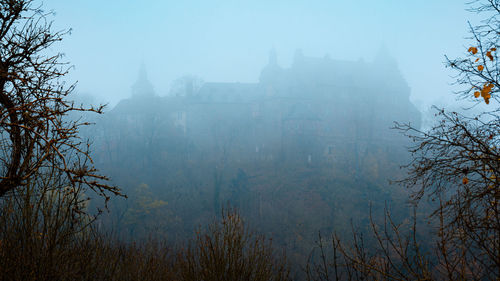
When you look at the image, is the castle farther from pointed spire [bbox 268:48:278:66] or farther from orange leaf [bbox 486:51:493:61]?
orange leaf [bbox 486:51:493:61]

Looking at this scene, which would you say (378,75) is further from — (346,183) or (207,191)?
(207,191)

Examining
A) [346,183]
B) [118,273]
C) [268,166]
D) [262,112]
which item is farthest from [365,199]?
[118,273]

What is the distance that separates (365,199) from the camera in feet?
176

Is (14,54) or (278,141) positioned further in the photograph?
(278,141)

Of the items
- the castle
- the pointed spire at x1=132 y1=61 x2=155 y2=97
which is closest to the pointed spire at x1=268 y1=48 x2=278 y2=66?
the castle

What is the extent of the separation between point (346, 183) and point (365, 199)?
14.5 feet

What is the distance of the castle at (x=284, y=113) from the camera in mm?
66000

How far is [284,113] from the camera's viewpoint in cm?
7081

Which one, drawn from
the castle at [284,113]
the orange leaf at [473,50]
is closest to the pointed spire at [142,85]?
the castle at [284,113]

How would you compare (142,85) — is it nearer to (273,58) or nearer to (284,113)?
(273,58)

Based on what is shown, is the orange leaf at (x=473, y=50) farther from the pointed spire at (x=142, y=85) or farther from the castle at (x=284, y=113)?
the pointed spire at (x=142, y=85)

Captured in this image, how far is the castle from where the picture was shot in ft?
217

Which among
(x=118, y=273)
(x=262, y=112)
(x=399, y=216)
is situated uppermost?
(x=262, y=112)

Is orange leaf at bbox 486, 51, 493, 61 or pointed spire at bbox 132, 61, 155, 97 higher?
pointed spire at bbox 132, 61, 155, 97
